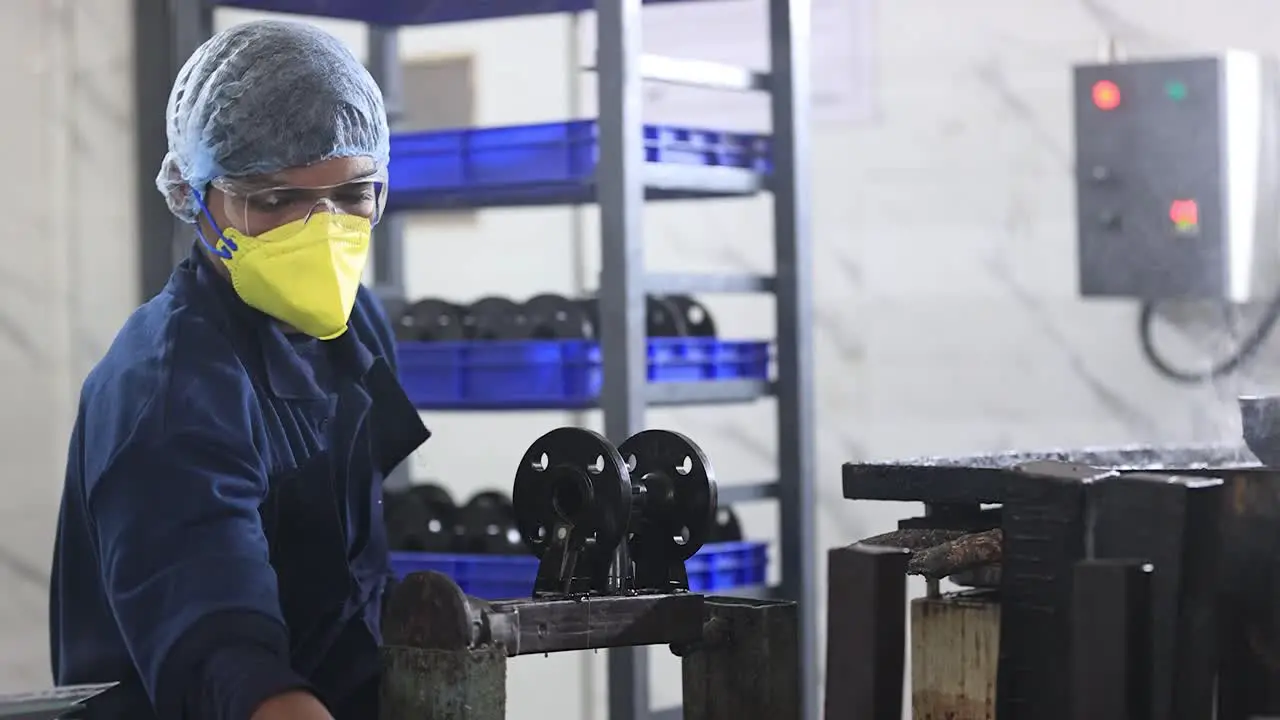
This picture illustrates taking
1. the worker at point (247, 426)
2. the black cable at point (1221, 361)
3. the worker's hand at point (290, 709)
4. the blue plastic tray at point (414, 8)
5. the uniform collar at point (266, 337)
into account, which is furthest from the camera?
the black cable at point (1221, 361)

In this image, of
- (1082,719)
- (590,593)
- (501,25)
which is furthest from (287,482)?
(501,25)

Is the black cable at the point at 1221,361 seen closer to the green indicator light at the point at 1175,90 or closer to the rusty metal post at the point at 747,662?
the green indicator light at the point at 1175,90

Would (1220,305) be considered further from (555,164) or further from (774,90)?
(555,164)

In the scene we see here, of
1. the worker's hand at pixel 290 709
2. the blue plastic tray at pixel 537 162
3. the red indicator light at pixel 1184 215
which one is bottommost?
the worker's hand at pixel 290 709

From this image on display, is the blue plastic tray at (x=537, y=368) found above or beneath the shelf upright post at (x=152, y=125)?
beneath

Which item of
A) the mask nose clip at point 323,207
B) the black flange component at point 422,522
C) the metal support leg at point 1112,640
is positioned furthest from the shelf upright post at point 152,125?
the metal support leg at point 1112,640

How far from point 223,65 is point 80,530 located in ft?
1.58

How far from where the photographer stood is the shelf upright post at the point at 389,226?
3.94 meters

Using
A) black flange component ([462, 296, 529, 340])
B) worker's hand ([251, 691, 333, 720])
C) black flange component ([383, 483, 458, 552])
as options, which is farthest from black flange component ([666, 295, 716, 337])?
worker's hand ([251, 691, 333, 720])

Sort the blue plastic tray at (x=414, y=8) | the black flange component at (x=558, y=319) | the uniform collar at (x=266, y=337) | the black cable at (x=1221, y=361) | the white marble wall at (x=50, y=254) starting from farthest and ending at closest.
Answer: the white marble wall at (x=50, y=254) → the black cable at (x=1221, y=361) → the blue plastic tray at (x=414, y=8) → the black flange component at (x=558, y=319) → the uniform collar at (x=266, y=337)

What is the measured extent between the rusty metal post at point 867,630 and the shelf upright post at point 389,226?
2634 millimetres

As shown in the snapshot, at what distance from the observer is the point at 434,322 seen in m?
3.63

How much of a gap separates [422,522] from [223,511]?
7.05ft

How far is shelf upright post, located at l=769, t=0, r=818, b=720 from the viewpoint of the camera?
3391 millimetres
